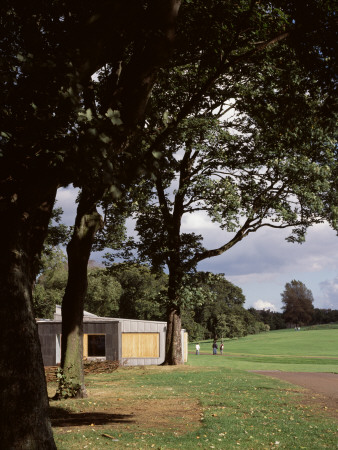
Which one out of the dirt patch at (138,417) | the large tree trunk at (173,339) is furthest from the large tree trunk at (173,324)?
the dirt patch at (138,417)

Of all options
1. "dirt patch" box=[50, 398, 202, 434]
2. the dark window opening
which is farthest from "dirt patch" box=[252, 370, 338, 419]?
the dark window opening

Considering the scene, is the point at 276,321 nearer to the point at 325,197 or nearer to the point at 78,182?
the point at 325,197

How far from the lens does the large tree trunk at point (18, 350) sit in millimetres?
5156

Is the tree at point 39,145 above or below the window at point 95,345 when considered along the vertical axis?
above

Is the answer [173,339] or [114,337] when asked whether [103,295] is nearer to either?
[114,337]

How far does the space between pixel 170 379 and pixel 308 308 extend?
420 feet

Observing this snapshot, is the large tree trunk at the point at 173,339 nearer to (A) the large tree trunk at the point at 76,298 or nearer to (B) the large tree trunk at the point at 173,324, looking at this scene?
(B) the large tree trunk at the point at 173,324

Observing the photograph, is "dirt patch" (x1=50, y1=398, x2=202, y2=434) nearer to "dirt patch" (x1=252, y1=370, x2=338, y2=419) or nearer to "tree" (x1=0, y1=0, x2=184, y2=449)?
"dirt patch" (x1=252, y1=370, x2=338, y2=419)

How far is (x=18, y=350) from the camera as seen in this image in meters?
5.34

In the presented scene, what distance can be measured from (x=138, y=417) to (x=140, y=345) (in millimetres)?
25380

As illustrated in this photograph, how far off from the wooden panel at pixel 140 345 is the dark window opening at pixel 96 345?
149 cm

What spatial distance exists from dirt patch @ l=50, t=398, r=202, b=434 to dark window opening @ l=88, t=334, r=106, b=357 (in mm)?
21317

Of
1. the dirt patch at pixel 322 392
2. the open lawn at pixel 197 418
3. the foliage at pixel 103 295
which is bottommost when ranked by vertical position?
the dirt patch at pixel 322 392

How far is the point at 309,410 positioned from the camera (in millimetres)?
12688
